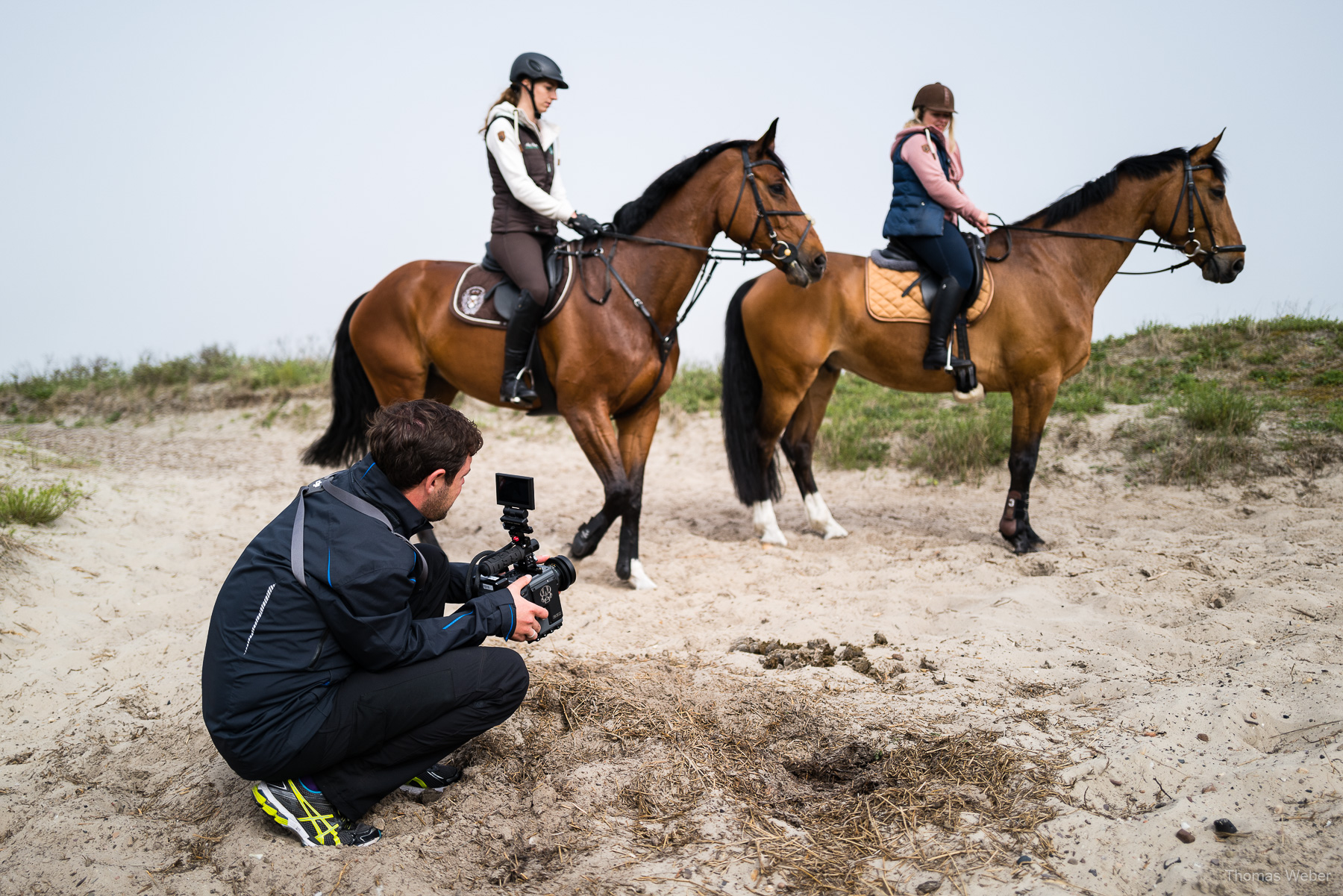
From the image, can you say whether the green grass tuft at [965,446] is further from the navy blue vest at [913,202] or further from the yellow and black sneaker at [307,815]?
the yellow and black sneaker at [307,815]

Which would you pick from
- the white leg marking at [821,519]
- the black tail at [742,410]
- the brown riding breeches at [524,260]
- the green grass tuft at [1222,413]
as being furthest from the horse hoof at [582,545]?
the green grass tuft at [1222,413]

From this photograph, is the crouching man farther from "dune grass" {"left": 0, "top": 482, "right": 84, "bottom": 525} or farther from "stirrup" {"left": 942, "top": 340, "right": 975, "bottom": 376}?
"stirrup" {"left": 942, "top": 340, "right": 975, "bottom": 376}

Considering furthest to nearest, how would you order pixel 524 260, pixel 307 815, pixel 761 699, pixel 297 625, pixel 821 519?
pixel 821 519 < pixel 524 260 < pixel 761 699 < pixel 307 815 < pixel 297 625

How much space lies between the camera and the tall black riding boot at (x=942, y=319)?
542cm

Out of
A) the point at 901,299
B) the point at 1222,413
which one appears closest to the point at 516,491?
the point at 901,299

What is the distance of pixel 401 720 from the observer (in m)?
2.42

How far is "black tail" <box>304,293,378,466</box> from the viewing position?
Result: 19.3 ft

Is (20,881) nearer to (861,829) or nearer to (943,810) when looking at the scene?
(861,829)

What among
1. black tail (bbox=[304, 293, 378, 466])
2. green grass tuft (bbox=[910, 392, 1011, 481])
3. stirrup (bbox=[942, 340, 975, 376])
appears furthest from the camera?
green grass tuft (bbox=[910, 392, 1011, 481])

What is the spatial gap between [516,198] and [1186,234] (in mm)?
4449

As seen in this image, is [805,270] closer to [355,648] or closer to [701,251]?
[701,251]

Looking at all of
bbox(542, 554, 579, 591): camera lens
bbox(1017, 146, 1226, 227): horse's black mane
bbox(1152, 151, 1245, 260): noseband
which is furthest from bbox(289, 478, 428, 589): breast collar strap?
bbox(1152, 151, 1245, 260): noseband

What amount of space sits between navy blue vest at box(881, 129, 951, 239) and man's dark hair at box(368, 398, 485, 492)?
3.92 m

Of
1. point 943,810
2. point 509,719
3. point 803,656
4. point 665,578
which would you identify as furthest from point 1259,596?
point 509,719
